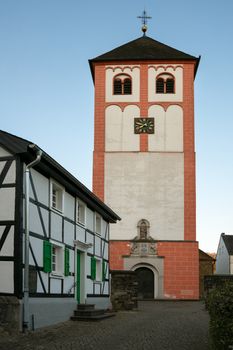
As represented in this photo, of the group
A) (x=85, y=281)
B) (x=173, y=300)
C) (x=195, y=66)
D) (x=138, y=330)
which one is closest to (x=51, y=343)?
(x=138, y=330)

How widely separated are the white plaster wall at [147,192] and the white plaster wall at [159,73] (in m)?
3.97

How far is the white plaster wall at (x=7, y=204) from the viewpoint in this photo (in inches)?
565

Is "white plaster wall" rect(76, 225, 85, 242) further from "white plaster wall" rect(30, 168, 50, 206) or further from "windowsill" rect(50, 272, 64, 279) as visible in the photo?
"white plaster wall" rect(30, 168, 50, 206)

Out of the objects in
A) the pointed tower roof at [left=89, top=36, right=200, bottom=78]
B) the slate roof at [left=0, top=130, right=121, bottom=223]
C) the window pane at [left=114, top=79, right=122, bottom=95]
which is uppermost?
the pointed tower roof at [left=89, top=36, right=200, bottom=78]

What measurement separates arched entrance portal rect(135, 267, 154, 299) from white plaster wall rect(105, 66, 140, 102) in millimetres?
11385

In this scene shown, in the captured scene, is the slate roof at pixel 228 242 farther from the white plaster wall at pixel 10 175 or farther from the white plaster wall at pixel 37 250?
the white plaster wall at pixel 10 175

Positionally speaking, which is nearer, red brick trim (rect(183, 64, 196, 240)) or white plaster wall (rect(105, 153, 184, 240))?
red brick trim (rect(183, 64, 196, 240))

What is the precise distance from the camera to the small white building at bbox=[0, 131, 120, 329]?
14141 millimetres

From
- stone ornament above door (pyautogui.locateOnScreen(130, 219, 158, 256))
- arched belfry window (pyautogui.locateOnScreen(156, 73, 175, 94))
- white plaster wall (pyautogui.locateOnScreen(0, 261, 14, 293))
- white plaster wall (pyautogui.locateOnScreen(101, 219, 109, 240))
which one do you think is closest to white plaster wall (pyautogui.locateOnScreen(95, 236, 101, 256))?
white plaster wall (pyautogui.locateOnScreen(101, 219, 109, 240))

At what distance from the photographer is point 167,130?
39562mm

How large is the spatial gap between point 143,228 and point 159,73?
10756 mm

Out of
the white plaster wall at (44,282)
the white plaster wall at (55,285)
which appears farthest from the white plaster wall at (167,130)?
the white plaster wall at (44,282)

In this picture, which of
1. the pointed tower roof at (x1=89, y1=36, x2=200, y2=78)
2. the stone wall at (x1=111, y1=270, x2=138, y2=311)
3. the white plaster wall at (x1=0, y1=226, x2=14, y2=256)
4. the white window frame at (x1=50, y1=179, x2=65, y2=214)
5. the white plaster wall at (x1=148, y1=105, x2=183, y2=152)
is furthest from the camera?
the pointed tower roof at (x1=89, y1=36, x2=200, y2=78)

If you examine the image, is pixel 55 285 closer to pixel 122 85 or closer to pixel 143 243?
pixel 143 243
